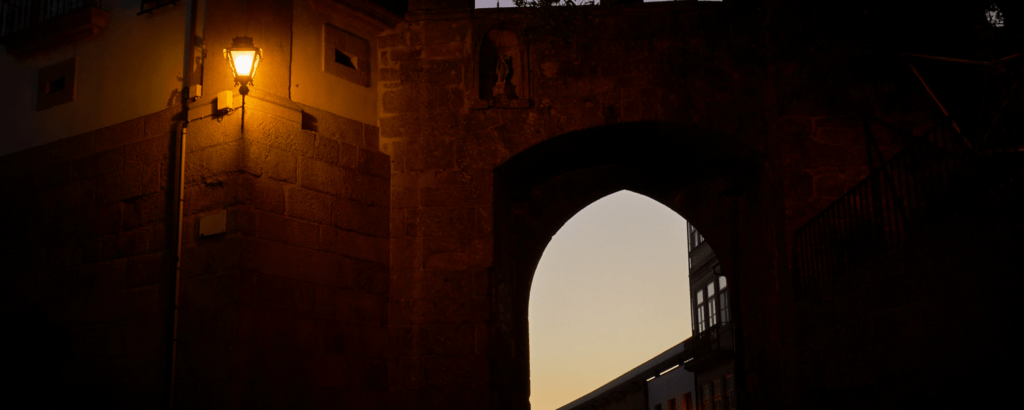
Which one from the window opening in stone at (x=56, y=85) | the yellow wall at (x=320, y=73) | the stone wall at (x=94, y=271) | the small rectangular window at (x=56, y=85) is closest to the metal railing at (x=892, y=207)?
the yellow wall at (x=320, y=73)

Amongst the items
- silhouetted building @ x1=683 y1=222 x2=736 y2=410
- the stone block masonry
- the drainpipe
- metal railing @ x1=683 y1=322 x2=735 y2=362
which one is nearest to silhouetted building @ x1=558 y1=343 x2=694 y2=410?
metal railing @ x1=683 y1=322 x2=735 y2=362

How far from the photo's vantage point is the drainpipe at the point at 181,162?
328 inches

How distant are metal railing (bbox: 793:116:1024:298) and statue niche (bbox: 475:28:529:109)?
9.49 ft

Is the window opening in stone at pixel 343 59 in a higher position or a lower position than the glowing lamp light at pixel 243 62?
higher

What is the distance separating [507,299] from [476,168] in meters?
1.45

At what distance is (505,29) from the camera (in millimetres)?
10133

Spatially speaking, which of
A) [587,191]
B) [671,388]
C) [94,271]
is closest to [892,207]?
[587,191]

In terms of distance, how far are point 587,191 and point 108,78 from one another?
18.8 feet

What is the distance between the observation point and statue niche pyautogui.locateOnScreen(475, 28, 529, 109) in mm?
9945

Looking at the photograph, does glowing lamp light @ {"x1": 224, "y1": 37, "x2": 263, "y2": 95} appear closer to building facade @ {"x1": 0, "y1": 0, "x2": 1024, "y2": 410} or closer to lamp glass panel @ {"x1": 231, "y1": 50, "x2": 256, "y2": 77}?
lamp glass panel @ {"x1": 231, "y1": 50, "x2": 256, "y2": 77}

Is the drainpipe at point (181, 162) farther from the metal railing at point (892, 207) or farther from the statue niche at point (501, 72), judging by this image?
the metal railing at point (892, 207)

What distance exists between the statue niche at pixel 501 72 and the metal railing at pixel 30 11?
142 inches

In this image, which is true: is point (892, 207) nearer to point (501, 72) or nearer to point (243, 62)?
point (501, 72)

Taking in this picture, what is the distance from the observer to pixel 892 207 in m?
8.96
